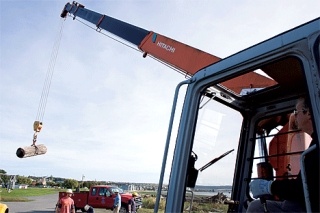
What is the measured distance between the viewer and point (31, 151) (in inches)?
279

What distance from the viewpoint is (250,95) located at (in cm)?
305

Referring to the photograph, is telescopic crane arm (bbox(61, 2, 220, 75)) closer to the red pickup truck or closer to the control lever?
the control lever

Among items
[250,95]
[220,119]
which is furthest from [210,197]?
[250,95]

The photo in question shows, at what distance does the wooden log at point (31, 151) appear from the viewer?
6.82m

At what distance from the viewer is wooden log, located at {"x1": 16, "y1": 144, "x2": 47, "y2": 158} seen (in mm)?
6816

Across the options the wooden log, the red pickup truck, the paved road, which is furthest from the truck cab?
the paved road

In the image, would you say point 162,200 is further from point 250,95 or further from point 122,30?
point 122,30

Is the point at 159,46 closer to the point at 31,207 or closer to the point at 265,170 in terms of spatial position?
the point at 265,170

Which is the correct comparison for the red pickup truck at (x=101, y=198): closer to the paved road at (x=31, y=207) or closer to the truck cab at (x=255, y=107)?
the paved road at (x=31, y=207)

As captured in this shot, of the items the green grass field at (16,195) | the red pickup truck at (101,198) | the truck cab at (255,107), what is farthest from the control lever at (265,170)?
the green grass field at (16,195)

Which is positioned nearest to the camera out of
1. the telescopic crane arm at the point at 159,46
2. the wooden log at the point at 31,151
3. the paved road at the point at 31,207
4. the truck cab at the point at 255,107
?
the truck cab at the point at 255,107

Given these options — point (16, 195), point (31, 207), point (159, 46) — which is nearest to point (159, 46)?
point (159, 46)

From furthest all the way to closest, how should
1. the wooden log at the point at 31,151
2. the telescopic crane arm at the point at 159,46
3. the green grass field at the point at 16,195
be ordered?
the green grass field at the point at 16,195, the wooden log at the point at 31,151, the telescopic crane arm at the point at 159,46

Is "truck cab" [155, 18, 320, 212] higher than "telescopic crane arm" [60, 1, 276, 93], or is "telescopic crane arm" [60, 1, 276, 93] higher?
"telescopic crane arm" [60, 1, 276, 93]
